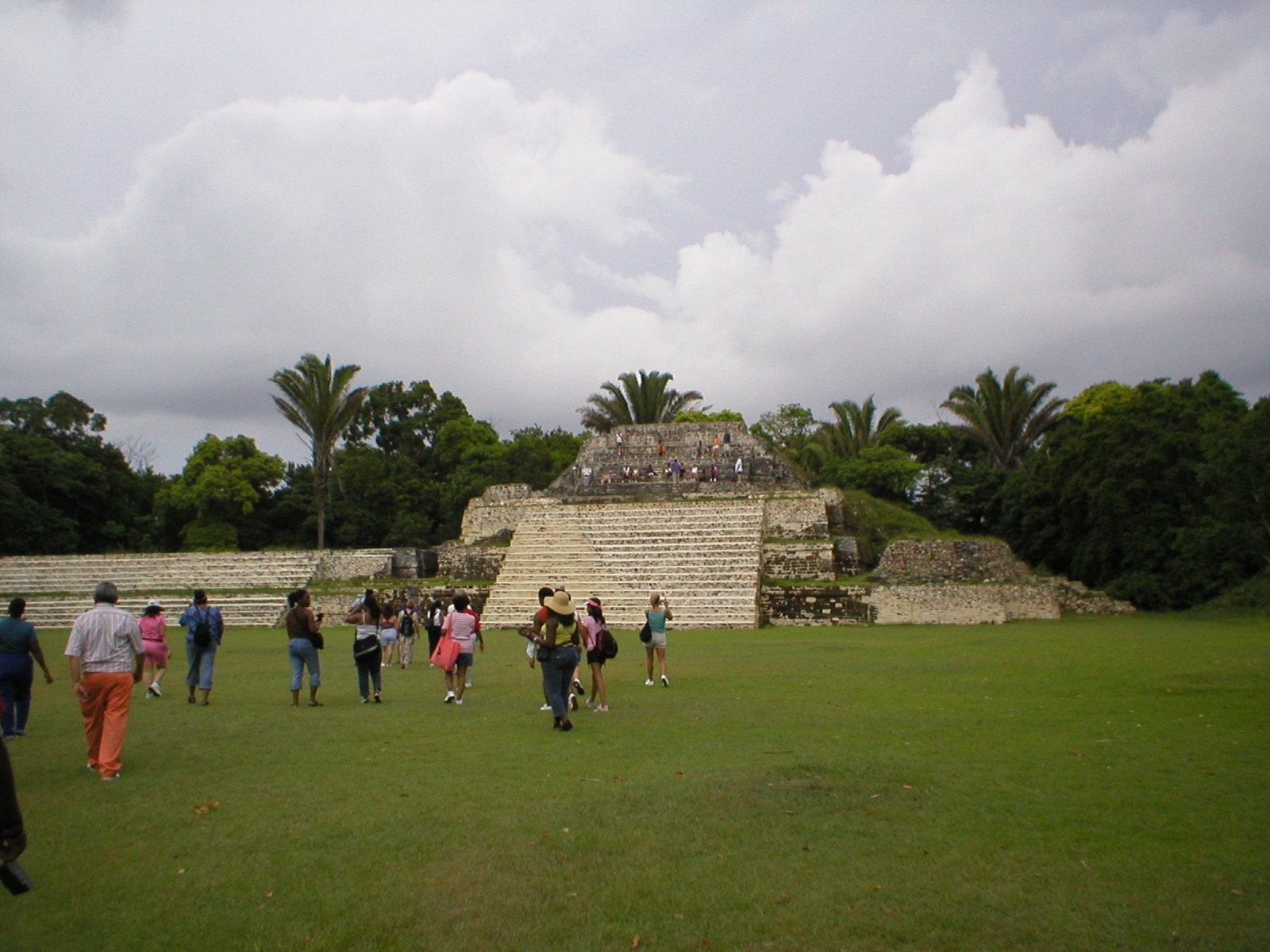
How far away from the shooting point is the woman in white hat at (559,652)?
724 centimetres

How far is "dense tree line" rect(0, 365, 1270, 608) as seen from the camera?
23.0 metres

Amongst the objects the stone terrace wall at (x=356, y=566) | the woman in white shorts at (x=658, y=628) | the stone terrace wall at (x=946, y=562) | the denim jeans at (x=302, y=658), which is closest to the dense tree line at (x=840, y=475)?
the stone terrace wall at (x=946, y=562)

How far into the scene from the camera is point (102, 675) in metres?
5.78

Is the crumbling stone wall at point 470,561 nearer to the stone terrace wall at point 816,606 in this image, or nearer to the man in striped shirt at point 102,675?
the stone terrace wall at point 816,606

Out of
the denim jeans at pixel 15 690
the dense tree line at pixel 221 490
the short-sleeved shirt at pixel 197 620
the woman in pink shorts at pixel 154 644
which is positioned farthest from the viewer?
the dense tree line at pixel 221 490

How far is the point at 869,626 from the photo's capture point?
19031 mm

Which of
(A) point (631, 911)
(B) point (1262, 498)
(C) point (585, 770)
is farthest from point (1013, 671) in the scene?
(B) point (1262, 498)

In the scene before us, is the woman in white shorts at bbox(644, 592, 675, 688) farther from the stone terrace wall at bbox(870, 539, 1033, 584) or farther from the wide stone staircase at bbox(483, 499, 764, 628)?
the stone terrace wall at bbox(870, 539, 1033, 584)

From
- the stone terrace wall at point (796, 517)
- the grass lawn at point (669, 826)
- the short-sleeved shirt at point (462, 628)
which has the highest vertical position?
the stone terrace wall at point (796, 517)

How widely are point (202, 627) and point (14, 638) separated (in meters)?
2.37

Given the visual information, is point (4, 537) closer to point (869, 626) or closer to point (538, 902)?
point (869, 626)

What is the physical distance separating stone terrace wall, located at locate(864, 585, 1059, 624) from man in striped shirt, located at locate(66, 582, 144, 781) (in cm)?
1632

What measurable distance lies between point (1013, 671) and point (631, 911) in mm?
8283

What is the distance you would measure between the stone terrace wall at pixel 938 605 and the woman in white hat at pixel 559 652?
13.6m
